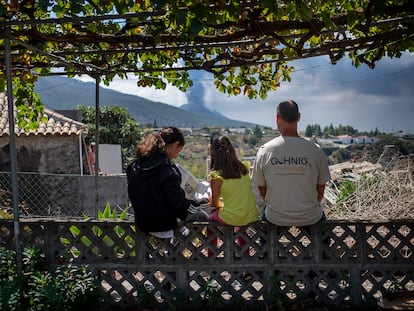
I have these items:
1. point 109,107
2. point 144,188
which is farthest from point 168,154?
point 109,107

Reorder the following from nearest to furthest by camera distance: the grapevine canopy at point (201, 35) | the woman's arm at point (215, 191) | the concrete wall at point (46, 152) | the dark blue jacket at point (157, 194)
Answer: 1. the grapevine canopy at point (201, 35)
2. the dark blue jacket at point (157, 194)
3. the woman's arm at point (215, 191)
4. the concrete wall at point (46, 152)

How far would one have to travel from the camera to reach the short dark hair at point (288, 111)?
459 centimetres

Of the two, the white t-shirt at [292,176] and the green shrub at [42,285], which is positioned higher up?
the white t-shirt at [292,176]

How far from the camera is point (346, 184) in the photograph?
9.44 metres

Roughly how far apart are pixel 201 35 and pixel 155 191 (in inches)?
72.5

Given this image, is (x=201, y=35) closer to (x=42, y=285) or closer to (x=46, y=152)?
(x=42, y=285)

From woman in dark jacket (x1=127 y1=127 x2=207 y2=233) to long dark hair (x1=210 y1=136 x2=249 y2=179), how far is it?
465 millimetres

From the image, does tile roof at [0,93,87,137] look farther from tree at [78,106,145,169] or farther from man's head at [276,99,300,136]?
tree at [78,106,145,169]

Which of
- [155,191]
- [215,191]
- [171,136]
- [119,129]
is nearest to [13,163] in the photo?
[155,191]

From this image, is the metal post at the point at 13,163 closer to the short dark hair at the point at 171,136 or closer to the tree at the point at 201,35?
the tree at the point at 201,35

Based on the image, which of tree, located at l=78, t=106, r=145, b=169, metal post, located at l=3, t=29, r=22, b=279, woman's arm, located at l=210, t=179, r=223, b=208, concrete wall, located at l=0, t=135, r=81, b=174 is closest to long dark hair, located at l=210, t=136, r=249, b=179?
woman's arm, located at l=210, t=179, r=223, b=208

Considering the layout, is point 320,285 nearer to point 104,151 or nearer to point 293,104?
point 293,104

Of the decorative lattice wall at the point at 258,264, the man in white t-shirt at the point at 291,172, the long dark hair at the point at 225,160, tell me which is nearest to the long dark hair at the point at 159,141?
the long dark hair at the point at 225,160

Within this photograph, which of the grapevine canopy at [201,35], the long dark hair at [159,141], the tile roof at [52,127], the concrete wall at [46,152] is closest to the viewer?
the grapevine canopy at [201,35]
